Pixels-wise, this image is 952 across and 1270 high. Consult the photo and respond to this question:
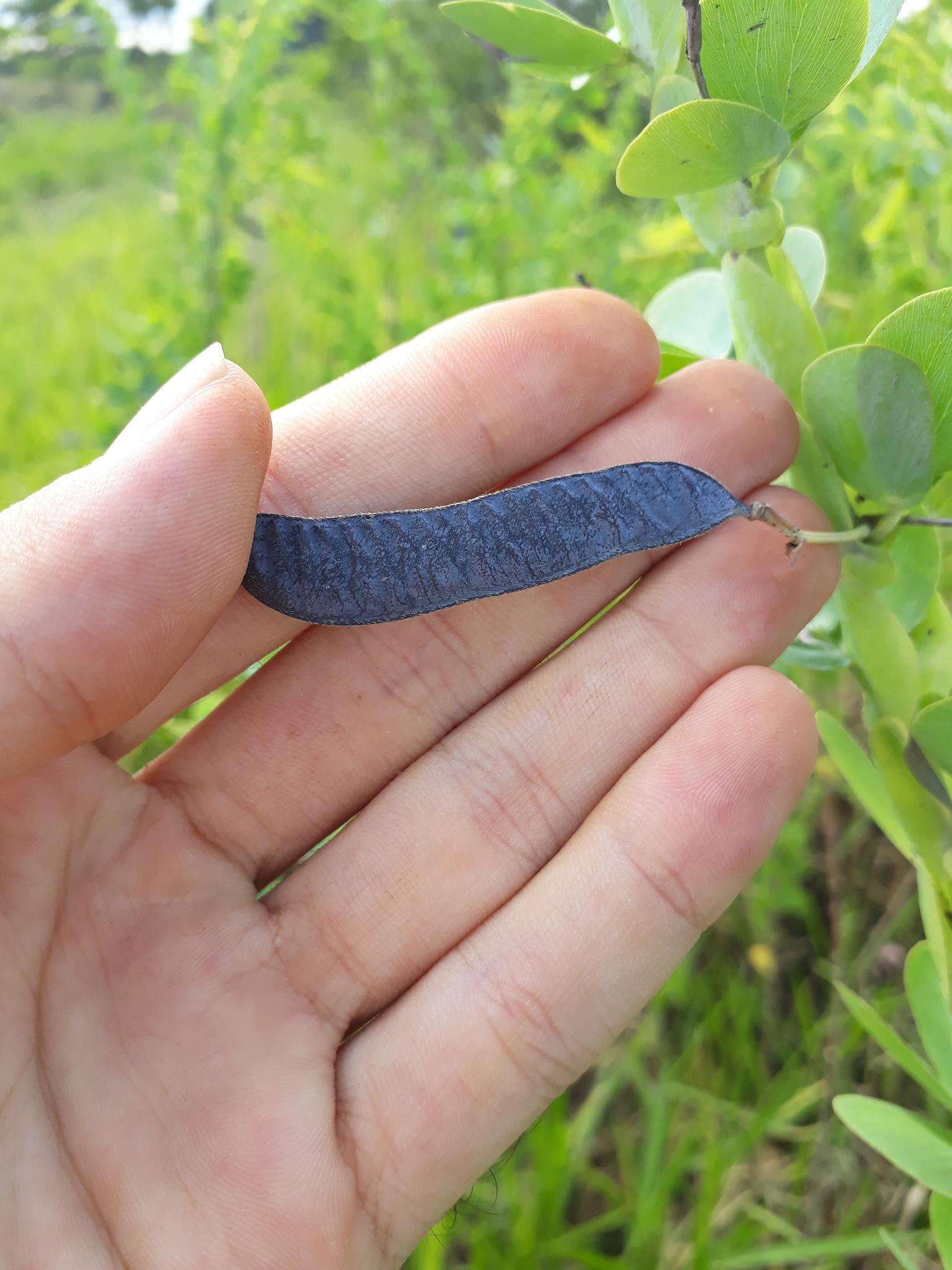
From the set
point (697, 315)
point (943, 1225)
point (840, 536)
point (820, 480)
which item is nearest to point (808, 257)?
point (697, 315)

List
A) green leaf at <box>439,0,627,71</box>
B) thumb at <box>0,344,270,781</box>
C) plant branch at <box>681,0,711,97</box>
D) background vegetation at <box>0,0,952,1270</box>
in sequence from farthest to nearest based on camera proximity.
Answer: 1. background vegetation at <box>0,0,952,1270</box>
2. thumb at <box>0,344,270,781</box>
3. green leaf at <box>439,0,627,71</box>
4. plant branch at <box>681,0,711,97</box>

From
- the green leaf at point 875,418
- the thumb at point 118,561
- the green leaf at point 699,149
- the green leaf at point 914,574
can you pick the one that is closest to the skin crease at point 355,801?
the thumb at point 118,561

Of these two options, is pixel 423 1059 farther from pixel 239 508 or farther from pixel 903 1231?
pixel 903 1231

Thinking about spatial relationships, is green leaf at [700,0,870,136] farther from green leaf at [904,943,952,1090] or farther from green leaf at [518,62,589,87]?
green leaf at [904,943,952,1090]

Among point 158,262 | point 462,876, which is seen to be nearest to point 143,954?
point 462,876

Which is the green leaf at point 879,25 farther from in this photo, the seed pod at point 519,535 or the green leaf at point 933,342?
the seed pod at point 519,535

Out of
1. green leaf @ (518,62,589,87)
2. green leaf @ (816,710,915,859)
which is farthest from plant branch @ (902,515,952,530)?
green leaf @ (518,62,589,87)
